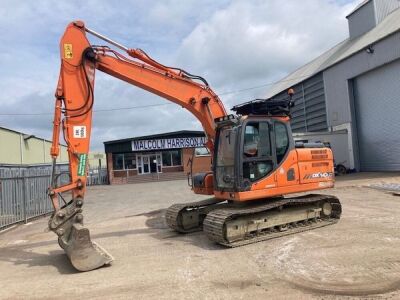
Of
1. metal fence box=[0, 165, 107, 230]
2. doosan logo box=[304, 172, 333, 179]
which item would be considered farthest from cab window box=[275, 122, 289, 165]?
metal fence box=[0, 165, 107, 230]

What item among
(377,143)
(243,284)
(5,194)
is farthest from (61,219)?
(377,143)

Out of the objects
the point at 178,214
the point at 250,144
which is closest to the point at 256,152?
the point at 250,144

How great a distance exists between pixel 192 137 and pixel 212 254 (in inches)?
1473

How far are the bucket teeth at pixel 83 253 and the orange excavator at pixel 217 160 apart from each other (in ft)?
0.06

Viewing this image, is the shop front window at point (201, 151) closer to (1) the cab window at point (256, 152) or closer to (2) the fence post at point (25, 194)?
(1) the cab window at point (256, 152)

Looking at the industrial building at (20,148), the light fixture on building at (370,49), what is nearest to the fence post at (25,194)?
the industrial building at (20,148)

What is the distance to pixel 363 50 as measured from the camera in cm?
2795

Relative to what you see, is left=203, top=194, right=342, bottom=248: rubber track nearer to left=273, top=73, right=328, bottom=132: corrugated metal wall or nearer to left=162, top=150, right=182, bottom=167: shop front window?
left=273, top=73, right=328, bottom=132: corrugated metal wall

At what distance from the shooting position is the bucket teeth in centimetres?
816

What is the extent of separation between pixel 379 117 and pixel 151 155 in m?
25.3

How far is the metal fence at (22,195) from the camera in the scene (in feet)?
50.4

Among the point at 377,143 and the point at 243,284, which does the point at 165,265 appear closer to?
the point at 243,284

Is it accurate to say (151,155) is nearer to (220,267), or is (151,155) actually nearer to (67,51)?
(67,51)

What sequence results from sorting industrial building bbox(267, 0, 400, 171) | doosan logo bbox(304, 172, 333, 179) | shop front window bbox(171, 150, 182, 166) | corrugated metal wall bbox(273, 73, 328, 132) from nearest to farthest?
doosan logo bbox(304, 172, 333, 179), industrial building bbox(267, 0, 400, 171), corrugated metal wall bbox(273, 73, 328, 132), shop front window bbox(171, 150, 182, 166)
